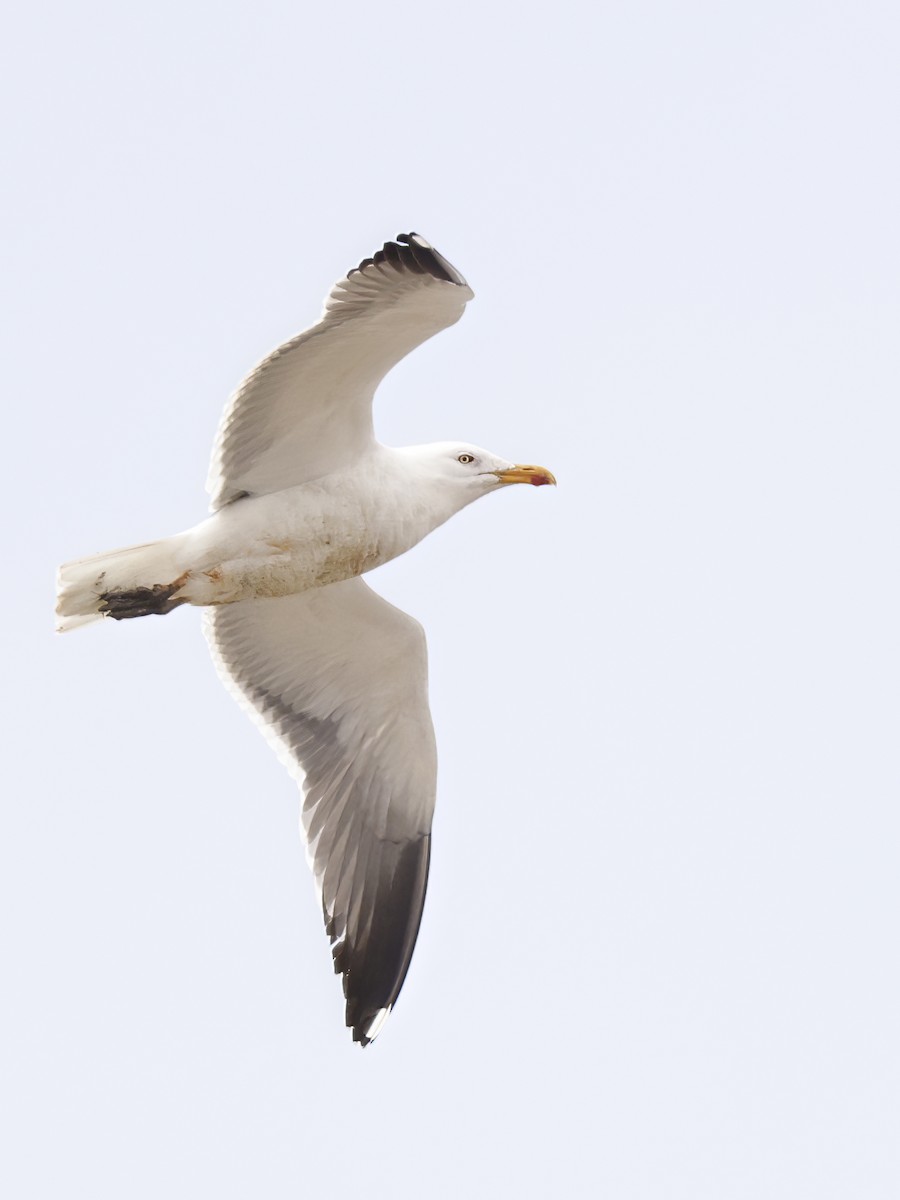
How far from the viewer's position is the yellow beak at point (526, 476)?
10586mm

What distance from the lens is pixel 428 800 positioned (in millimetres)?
11453

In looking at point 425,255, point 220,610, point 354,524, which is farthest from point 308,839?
point 425,255

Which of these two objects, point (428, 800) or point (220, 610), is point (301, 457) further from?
point (428, 800)

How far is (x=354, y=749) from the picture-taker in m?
11.5

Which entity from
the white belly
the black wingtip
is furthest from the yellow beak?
the black wingtip

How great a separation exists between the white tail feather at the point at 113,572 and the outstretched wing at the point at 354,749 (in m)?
1.27

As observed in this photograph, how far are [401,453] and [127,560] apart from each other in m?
1.59

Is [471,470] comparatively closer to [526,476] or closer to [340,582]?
[526,476]

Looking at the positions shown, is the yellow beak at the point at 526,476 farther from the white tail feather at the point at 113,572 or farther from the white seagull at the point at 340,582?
the white tail feather at the point at 113,572

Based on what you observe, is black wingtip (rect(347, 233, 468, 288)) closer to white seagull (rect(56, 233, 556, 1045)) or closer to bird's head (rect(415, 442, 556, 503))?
white seagull (rect(56, 233, 556, 1045))

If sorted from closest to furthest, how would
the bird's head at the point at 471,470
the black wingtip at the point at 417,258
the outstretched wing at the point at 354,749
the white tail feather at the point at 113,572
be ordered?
the black wingtip at the point at 417,258
the white tail feather at the point at 113,572
the bird's head at the point at 471,470
the outstretched wing at the point at 354,749

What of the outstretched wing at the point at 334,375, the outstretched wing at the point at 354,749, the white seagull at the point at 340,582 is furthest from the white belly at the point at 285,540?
the outstretched wing at the point at 354,749

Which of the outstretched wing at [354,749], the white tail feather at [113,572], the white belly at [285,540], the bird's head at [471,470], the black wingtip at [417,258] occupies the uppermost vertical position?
the black wingtip at [417,258]

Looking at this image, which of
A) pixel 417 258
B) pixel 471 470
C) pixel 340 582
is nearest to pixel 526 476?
pixel 471 470
